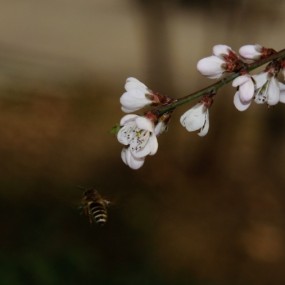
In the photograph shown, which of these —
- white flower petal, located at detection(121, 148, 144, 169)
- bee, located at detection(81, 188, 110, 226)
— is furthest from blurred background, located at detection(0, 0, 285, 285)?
white flower petal, located at detection(121, 148, 144, 169)

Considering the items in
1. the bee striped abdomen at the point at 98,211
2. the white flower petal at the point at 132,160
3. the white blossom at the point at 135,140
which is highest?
the white blossom at the point at 135,140

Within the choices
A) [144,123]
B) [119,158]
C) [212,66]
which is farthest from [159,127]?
[119,158]

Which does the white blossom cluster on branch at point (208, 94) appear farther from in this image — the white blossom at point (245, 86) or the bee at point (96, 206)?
the bee at point (96, 206)

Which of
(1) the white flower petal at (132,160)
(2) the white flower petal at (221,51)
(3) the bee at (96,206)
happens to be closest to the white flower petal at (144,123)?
(1) the white flower petal at (132,160)

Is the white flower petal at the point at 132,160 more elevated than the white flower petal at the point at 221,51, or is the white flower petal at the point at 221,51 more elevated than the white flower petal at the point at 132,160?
the white flower petal at the point at 221,51

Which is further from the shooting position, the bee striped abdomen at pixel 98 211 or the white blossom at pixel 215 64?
the bee striped abdomen at pixel 98 211

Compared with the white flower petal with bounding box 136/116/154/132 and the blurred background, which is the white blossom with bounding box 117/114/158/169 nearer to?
the white flower petal with bounding box 136/116/154/132
